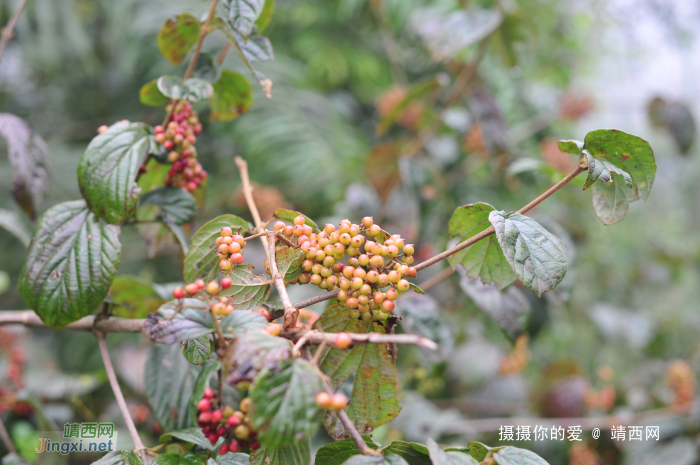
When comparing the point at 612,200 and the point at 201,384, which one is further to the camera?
the point at 612,200

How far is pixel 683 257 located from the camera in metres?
2.21

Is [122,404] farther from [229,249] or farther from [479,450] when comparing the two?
[479,450]

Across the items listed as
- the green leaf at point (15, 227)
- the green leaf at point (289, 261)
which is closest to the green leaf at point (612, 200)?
the green leaf at point (289, 261)

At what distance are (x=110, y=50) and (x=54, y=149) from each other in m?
0.74

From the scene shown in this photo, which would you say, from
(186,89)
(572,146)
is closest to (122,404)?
(186,89)

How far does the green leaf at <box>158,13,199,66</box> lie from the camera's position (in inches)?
25.7

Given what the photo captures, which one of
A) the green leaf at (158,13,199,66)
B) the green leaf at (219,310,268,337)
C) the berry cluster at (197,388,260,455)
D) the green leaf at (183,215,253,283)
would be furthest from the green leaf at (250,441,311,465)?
the green leaf at (158,13,199,66)

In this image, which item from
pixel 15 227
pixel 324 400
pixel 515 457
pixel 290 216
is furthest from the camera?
pixel 15 227

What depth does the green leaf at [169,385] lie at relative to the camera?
65 cm

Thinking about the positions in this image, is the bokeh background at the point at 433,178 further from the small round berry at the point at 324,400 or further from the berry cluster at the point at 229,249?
the small round berry at the point at 324,400

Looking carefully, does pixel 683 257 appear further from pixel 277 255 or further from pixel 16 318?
pixel 16 318

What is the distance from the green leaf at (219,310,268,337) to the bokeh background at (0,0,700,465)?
0.41 metres

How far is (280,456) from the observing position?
43cm

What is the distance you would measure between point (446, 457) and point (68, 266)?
0.51 m
